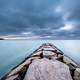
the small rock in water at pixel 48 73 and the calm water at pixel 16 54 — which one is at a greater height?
the small rock in water at pixel 48 73

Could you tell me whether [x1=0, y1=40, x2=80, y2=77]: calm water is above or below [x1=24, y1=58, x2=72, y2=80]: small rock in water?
below

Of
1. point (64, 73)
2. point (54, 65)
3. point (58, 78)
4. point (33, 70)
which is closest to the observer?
Result: point (58, 78)

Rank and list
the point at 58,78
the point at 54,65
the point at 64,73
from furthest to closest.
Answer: the point at 54,65 < the point at 64,73 < the point at 58,78

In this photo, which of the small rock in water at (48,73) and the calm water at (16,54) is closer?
the small rock in water at (48,73)

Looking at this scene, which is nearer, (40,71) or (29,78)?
(29,78)

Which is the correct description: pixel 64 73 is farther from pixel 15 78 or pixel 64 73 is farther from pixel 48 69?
pixel 15 78

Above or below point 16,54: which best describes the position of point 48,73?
above

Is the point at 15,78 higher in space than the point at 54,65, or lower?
lower

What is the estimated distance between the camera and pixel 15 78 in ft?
10.9

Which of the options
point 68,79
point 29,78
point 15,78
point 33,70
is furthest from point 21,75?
point 68,79

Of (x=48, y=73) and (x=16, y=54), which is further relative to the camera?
(x=16, y=54)

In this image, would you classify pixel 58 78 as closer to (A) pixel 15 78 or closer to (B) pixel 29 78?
(B) pixel 29 78

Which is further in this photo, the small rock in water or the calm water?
the calm water

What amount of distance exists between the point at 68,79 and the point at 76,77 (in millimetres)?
486
